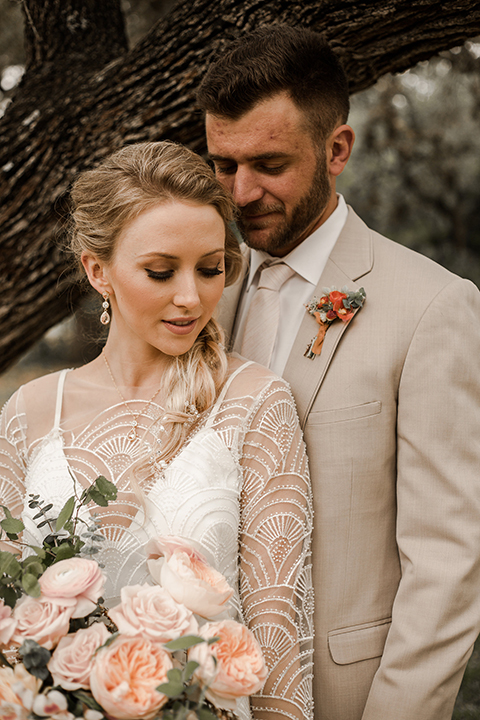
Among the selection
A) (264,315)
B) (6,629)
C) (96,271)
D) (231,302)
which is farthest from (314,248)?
(6,629)

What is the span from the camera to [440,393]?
193 centimetres

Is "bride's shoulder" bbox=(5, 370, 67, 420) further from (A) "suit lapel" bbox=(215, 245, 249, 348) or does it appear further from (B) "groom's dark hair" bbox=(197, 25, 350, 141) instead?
(B) "groom's dark hair" bbox=(197, 25, 350, 141)

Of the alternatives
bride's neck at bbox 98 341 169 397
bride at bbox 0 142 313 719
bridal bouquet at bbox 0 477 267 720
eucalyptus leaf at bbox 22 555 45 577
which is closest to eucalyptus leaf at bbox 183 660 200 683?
bridal bouquet at bbox 0 477 267 720

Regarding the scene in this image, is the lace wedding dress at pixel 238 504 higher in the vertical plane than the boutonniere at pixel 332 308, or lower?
lower

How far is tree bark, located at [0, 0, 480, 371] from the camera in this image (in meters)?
2.53

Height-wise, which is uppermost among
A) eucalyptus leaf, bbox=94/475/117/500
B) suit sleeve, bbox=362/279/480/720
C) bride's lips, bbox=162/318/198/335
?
bride's lips, bbox=162/318/198/335

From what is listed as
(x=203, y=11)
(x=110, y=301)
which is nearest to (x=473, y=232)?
(x=203, y=11)

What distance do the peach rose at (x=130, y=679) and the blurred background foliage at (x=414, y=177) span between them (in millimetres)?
5982

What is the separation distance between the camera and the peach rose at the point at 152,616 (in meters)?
1.19

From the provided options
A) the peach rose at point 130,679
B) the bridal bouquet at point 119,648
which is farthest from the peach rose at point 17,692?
the peach rose at point 130,679

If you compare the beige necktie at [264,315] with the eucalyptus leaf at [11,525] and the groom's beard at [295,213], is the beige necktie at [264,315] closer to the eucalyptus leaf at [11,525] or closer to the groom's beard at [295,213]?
the groom's beard at [295,213]

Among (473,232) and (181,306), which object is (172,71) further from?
(473,232)

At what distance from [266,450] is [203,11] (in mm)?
1849

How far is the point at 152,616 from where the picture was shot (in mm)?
1216
